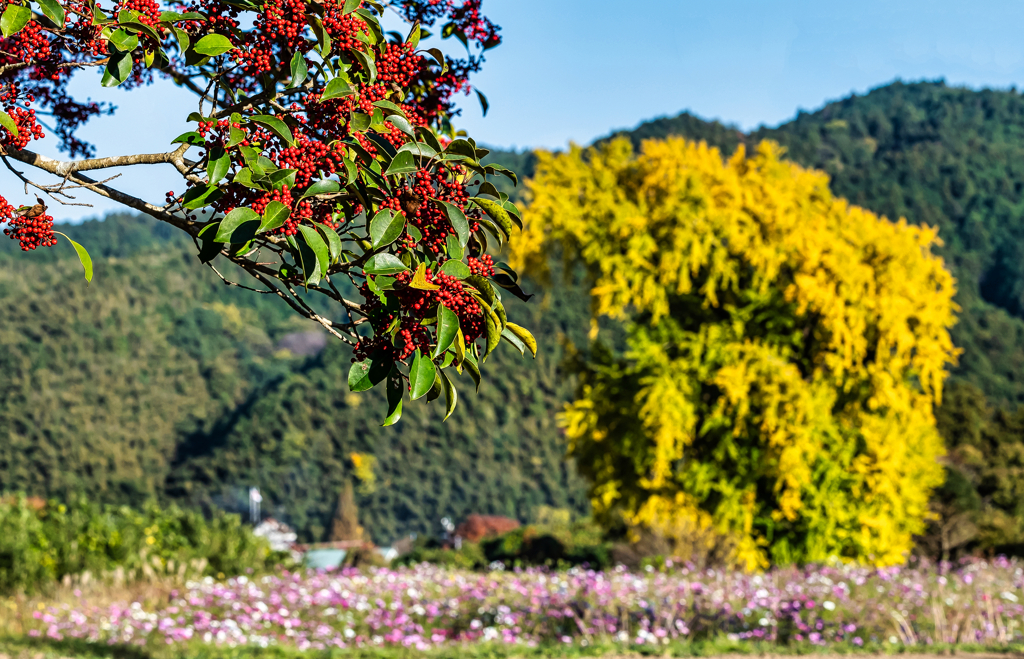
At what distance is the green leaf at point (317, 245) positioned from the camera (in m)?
1.66

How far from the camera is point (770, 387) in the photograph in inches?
378

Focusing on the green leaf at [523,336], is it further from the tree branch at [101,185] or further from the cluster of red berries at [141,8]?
the cluster of red berries at [141,8]

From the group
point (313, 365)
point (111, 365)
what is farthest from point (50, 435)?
point (313, 365)

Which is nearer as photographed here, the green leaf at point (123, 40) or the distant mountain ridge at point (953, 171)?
the green leaf at point (123, 40)

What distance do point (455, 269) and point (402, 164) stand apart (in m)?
0.26

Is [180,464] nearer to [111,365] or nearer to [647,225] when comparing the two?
[111,365]

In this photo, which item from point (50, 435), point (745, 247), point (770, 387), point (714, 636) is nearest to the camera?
point (714, 636)

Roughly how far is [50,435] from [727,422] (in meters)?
32.8

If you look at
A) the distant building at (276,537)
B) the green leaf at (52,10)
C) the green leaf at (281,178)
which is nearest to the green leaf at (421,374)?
the green leaf at (281,178)

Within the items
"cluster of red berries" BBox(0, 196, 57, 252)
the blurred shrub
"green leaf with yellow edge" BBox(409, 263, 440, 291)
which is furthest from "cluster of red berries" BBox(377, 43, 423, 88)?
the blurred shrub

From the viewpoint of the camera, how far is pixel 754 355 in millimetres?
9938

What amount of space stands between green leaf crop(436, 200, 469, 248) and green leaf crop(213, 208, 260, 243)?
41 cm

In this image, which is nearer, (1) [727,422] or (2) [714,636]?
(2) [714,636]

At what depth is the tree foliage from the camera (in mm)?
1724
